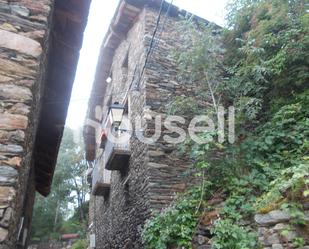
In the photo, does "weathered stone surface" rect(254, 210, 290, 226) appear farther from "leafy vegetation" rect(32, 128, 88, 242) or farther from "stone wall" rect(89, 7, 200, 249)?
"leafy vegetation" rect(32, 128, 88, 242)

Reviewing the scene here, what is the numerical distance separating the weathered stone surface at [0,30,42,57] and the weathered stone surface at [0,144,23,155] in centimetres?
81

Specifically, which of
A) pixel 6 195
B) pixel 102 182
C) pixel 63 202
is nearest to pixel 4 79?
pixel 6 195

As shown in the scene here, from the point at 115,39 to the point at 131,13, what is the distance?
1.37 meters

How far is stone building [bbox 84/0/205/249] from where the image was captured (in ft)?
18.3

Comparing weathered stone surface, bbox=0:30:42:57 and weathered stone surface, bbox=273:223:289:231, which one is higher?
weathered stone surface, bbox=0:30:42:57

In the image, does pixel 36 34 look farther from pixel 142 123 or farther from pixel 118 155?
pixel 118 155

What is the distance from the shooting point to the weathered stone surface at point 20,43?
8.43 feet

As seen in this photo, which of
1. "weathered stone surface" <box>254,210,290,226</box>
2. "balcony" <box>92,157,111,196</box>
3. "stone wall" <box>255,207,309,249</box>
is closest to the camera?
"stone wall" <box>255,207,309,249</box>

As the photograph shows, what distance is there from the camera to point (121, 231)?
6.86 m

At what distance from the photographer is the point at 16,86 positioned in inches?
97.8

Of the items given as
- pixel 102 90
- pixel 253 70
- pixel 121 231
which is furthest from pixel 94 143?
pixel 253 70

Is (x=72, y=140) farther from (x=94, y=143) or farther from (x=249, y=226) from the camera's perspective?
(x=249, y=226)

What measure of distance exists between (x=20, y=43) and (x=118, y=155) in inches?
168

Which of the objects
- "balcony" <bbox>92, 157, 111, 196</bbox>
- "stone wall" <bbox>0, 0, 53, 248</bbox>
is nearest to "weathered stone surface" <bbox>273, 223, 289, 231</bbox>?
"stone wall" <bbox>0, 0, 53, 248</bbox>
